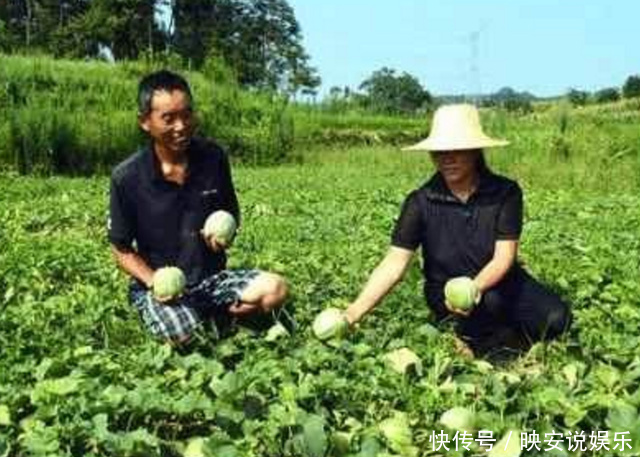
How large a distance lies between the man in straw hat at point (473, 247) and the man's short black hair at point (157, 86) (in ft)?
3.74

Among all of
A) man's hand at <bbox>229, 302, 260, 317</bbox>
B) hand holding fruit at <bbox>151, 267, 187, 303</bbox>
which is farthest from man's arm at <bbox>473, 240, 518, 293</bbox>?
hand holding fruit at <bbox>151, 267, 187, 303</bbox>

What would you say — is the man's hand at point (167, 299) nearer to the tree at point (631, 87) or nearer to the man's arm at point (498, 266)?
the man's arm at point (498, 266)

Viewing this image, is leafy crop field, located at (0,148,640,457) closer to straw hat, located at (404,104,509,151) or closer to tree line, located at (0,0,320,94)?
straw hat, located at (404,104,509,151)

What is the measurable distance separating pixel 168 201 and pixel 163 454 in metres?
2.07

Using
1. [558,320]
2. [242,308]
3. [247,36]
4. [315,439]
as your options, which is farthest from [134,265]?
[247,36]

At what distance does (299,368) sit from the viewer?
154 inches

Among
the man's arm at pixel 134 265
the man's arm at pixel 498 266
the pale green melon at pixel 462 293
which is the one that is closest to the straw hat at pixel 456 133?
the man's arm at pixel 498 266

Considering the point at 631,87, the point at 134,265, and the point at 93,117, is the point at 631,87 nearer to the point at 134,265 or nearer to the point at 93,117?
the point at 93,117

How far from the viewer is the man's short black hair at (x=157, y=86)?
475cm

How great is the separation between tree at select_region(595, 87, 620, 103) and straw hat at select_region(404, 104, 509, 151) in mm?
42921

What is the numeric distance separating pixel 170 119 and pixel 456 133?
132 cm

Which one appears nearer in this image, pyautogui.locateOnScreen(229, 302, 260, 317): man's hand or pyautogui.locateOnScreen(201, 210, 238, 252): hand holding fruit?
pyautogui.locateOnScreen(201, 210, 238, 252): hand holding fruit

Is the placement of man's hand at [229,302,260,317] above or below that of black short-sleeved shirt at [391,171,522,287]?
below

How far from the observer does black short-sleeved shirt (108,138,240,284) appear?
5137mm
